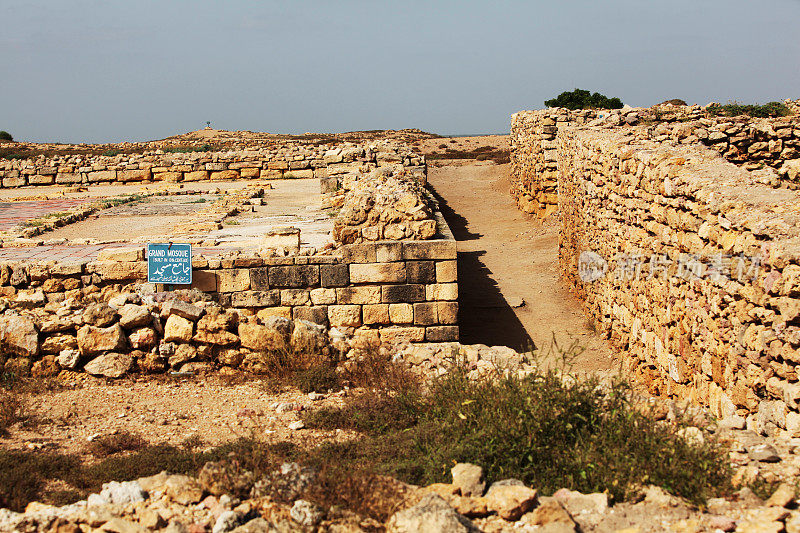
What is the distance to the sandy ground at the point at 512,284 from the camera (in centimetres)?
924

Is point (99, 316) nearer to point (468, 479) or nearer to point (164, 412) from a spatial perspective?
point (164, 412)

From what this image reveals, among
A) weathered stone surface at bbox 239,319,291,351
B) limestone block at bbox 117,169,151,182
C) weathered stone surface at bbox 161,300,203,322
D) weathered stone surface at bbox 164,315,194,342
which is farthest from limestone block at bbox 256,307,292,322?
limestone block at bbox 117,169,151,182

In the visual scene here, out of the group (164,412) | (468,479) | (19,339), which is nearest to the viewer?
(468,479)

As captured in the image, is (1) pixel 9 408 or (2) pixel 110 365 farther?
(2) pixel 110 365

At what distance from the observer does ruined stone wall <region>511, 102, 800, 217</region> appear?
370 inches

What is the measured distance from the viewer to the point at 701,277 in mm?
5102

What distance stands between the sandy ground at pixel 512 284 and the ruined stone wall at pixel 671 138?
106cm

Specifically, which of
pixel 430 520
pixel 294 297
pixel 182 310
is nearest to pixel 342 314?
pixel 294 297

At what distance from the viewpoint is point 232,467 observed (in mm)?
3828

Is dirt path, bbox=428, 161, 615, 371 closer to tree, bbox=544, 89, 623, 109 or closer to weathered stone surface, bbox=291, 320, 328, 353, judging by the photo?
weathered stone surface, bbox=291, 320, 328, 353

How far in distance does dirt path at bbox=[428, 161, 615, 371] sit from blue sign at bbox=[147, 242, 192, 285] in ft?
12.1

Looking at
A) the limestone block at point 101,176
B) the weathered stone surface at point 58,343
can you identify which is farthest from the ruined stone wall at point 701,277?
the limestone block at point 101,176

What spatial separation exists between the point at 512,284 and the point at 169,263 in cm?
682

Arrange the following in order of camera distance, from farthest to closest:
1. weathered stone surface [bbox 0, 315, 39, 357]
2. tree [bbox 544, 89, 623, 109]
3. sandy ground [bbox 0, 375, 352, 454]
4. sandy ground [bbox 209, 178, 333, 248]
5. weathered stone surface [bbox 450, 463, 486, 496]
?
tree [bbox 544, 89, 623, 109]
sandy ground [bbox 209, 178, 333, 248]
weathered stone surface [bbox 0, 315, 39, 357]
sandy ground [bbox 0, 375, 352, 454]
weathered stone surface [bbox 450, 463, 486, 496]
